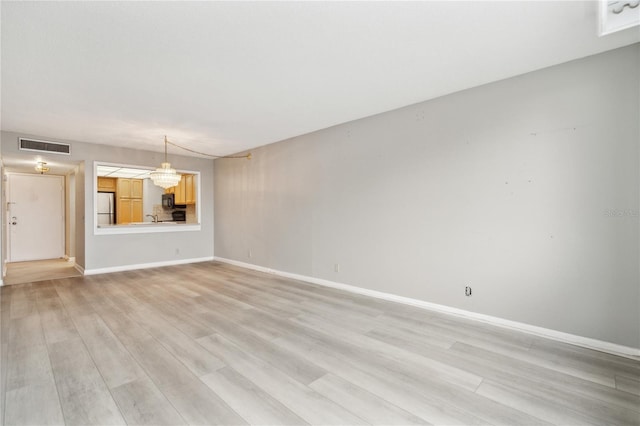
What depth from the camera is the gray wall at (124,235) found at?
568 cm

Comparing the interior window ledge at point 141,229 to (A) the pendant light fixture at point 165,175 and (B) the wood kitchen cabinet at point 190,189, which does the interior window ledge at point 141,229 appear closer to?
(B) the wood kitchen cabinet at point 190,189

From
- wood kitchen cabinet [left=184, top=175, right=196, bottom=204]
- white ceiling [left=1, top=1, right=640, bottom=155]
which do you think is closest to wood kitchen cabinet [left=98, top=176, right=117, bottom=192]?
wood kitchen cabinet [left=184, top=175, right=196, bottom=204]

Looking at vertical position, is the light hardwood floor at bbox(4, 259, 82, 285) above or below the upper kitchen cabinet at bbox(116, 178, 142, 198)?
below

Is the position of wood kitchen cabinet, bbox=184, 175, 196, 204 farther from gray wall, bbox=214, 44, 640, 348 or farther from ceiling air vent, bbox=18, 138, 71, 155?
gray wall, bbox=214, 44, 640, 348

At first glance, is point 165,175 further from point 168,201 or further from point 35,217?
point 35,217

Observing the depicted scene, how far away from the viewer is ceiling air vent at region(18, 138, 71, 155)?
501 cm

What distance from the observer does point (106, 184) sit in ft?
29.1

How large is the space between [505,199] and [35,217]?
1026 centimetres

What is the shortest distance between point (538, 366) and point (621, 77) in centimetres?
256

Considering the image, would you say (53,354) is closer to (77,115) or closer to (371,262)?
(77,115)

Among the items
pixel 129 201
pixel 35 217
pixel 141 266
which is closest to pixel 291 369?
pixel 141 266

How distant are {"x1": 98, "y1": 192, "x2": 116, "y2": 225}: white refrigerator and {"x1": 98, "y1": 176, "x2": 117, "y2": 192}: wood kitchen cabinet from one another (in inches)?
4.8

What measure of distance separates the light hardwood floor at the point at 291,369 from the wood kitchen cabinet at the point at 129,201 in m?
5.85

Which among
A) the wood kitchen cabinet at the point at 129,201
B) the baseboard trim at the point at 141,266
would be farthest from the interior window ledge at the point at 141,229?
the wood kitchen cabinet at the point at 129,201
